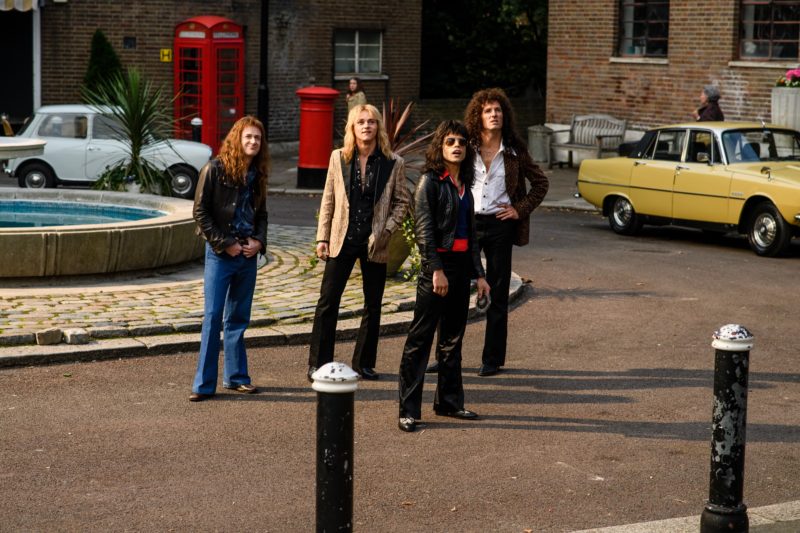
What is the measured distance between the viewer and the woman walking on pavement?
25.5 ft

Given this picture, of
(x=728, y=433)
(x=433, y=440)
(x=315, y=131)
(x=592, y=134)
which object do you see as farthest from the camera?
(x=592, y=134)

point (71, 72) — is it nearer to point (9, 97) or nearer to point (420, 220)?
point (9, 97)

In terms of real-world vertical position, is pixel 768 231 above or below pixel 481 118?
below

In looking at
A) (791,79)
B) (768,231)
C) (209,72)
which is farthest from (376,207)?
(209,72)

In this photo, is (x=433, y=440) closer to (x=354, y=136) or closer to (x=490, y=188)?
(x=354, y=136)

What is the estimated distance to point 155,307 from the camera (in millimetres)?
10656

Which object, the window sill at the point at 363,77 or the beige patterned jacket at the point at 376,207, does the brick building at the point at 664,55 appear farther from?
the beige patterned jacket at the point at 376,207

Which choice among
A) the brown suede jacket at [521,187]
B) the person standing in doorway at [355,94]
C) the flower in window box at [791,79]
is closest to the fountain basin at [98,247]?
the brown suede jacket at [521,187]

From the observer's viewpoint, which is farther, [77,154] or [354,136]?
[77,154]

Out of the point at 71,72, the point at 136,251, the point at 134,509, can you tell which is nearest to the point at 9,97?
the point at 71,72

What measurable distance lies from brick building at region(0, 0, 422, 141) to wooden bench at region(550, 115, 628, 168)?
6.55 meters

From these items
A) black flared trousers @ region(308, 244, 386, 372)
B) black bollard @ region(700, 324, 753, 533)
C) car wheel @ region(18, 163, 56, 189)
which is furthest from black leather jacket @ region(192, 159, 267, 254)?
car wheel @ region(18, 163, 56, 189)

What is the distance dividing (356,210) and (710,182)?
27.3 feet

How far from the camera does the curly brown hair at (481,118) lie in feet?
29.9
